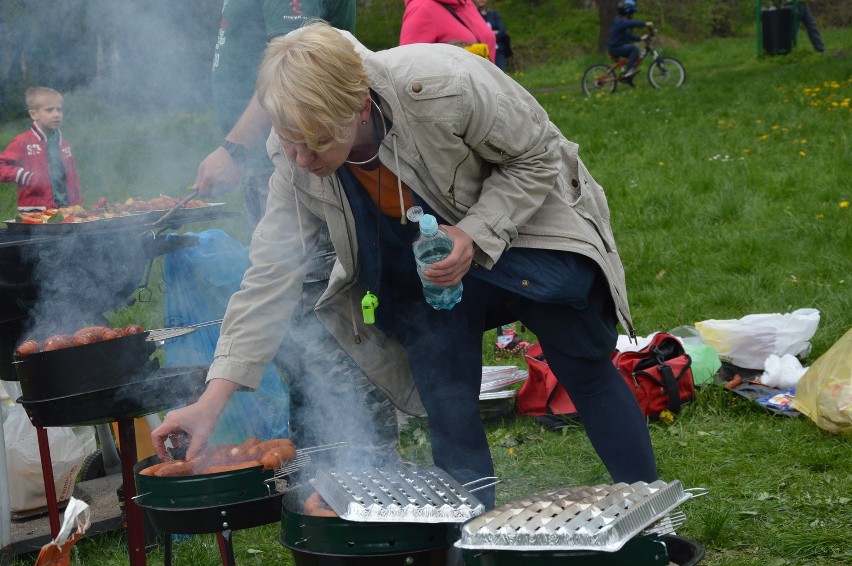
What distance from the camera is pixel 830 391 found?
3.81m

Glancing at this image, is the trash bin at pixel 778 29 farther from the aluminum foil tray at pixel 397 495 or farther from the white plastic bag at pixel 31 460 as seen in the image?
the aluminum foil tray at pixel 397 495

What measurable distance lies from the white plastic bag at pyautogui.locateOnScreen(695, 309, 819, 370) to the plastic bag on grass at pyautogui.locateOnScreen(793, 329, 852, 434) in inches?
19.9

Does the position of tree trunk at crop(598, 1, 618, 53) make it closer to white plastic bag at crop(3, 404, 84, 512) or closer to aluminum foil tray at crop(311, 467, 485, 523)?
white plastic bag at crop(3, 404, 84, 512)

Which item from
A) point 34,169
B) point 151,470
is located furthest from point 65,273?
point 34,169

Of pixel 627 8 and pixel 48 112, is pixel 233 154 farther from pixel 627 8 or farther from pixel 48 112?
pixel 627 8

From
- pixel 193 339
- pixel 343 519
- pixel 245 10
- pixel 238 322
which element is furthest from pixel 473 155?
pixel 193 339

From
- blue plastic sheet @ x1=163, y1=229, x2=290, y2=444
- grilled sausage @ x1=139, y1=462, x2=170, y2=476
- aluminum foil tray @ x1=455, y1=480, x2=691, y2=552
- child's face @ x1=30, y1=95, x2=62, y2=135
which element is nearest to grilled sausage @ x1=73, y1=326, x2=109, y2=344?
grilled sausage @ x1=139, y1=462, x2=170, y2=476

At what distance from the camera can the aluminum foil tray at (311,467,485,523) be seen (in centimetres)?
209

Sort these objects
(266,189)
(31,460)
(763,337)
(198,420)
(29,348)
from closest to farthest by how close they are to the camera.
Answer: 1. (198,420)
2. (29,348)
3. (266,189)
4. (31,460)
5. (763,337)

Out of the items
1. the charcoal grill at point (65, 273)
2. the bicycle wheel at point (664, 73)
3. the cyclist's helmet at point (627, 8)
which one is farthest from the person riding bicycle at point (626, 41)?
the charcoal grill at point (65, 273)

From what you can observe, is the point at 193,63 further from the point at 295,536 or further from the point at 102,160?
the point at 102,160

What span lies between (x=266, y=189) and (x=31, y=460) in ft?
4.86

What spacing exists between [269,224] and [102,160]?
7281 millimetres

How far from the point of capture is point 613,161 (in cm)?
904
